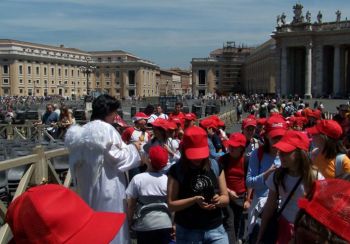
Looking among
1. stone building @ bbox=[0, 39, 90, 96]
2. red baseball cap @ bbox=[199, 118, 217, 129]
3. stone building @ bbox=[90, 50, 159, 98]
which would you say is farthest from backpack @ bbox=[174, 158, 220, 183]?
stone building @ bbox=[90, 50, 159, 98]

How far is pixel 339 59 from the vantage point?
69.9 m

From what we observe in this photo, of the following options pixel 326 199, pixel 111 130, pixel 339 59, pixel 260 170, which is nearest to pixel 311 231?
pixel 326 199

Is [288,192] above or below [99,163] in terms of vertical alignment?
below

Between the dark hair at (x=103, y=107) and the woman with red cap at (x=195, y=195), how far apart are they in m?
0.88

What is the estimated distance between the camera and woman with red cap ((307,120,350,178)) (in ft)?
17.4

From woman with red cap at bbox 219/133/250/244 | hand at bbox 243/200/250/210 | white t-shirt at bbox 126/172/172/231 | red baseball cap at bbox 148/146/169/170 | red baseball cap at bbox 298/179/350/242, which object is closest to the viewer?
red baseball cap at bbox 298/179/350/242

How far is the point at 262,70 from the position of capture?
110 m

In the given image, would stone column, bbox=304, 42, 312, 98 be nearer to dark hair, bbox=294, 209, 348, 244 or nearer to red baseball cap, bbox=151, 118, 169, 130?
red baseball cap, bbox=151, 118, 169, 130

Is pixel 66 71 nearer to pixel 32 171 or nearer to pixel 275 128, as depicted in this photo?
pixel 32 171

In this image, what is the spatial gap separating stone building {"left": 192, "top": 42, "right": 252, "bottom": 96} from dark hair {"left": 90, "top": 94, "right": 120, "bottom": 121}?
129535 mm

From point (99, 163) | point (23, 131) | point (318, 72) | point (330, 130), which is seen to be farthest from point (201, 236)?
point (318, 72)

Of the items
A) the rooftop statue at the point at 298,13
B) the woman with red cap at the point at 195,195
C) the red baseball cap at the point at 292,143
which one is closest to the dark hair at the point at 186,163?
the woman with red cap at the point at 195,195

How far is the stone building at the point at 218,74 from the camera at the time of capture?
13750 centimetres

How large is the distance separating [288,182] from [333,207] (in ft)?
8.58
